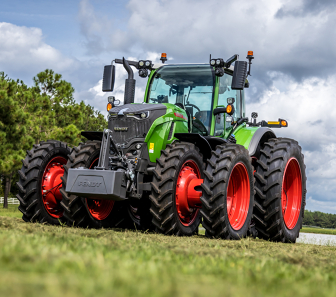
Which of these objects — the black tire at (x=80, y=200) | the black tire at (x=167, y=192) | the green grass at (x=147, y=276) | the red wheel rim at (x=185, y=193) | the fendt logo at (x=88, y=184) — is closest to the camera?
the green grass at (x=147, y=276)

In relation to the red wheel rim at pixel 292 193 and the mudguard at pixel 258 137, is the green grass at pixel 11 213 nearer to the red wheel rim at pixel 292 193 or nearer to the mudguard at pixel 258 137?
the mudguard at pixel 258 137

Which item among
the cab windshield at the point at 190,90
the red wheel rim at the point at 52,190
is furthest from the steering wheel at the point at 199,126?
the red wheel rim at the point at 52,190

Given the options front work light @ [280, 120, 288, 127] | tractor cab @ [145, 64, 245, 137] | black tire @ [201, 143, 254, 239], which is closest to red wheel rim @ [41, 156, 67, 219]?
tractor cab @ [145, 64, 245, 137]

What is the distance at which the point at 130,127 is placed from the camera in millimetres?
7191

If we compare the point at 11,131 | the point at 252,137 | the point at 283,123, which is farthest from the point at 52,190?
the point at 11,131

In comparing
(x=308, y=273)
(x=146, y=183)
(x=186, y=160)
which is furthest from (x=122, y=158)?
(x=308, y=273)

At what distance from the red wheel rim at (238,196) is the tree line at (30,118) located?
1771 centimetres

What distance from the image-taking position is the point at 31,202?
282 inches

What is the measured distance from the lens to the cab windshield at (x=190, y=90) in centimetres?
800

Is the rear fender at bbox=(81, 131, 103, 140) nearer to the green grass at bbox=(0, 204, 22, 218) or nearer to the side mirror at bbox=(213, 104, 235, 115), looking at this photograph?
the side mirror at bbox=(213, 104, 235, 115)

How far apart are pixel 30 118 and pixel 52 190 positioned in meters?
21.1

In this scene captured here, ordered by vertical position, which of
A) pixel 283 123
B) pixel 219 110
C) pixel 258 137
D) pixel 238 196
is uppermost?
pixel 283 123

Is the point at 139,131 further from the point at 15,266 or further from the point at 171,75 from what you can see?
the point at 15,266

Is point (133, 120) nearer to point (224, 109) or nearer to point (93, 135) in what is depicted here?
point (93, 135)
